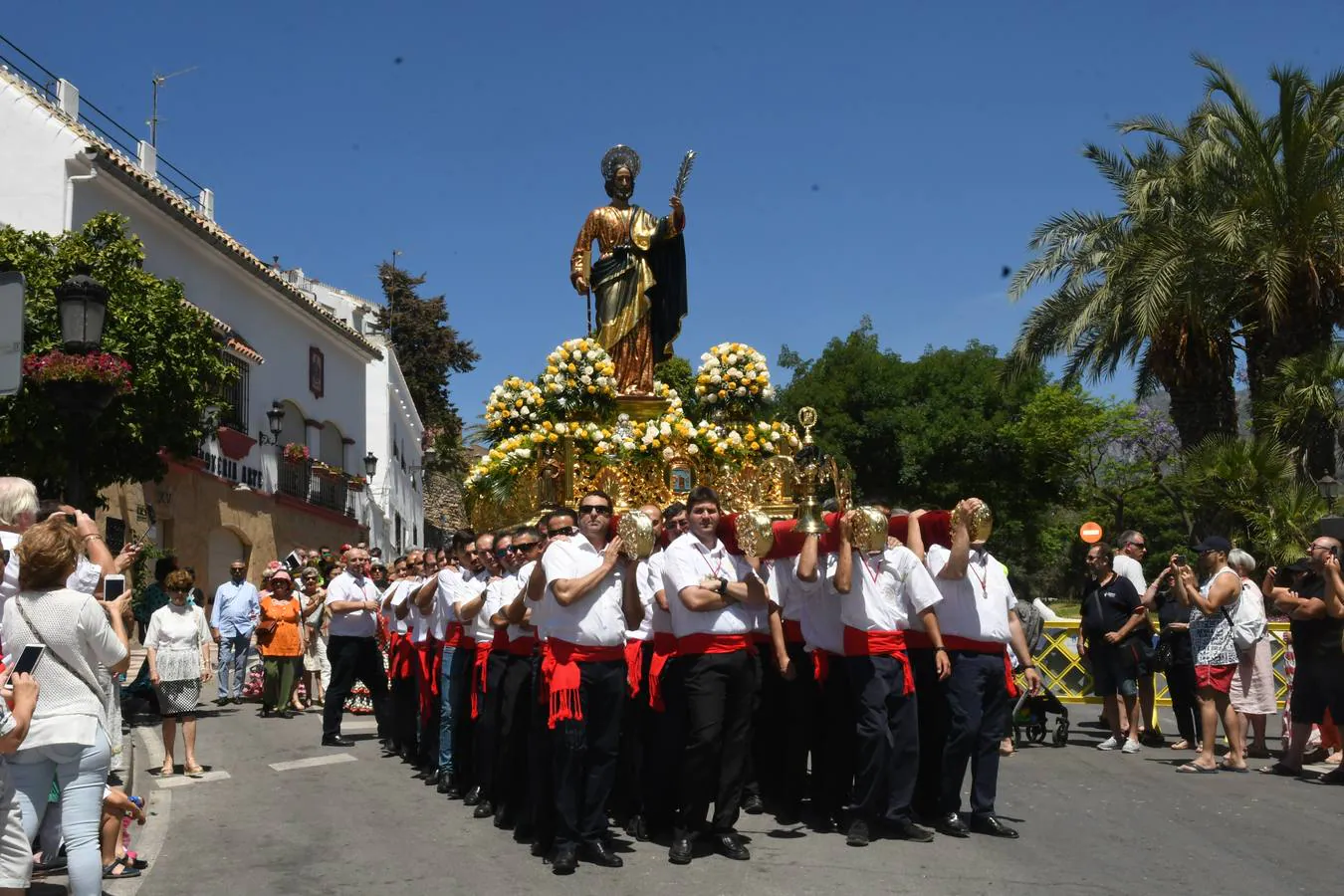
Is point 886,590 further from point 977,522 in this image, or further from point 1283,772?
point 1283,772

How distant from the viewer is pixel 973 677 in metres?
7.76

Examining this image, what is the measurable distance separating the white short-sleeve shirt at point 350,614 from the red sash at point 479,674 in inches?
127

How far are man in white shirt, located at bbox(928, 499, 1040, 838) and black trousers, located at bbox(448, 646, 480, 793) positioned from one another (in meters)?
3.36

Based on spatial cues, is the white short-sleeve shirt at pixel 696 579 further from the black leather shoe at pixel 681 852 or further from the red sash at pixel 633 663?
the black leather shoe at pixel 681 852

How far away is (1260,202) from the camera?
1908cm

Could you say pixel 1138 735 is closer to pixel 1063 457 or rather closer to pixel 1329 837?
pixel 1329 837

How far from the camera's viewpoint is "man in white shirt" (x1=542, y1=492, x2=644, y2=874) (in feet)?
22.7

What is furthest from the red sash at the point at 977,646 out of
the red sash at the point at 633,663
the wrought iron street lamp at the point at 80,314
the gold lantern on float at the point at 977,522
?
the wrought iron street lamp at the point at 80,314

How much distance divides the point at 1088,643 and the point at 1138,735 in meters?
1.09

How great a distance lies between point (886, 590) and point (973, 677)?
75 cm

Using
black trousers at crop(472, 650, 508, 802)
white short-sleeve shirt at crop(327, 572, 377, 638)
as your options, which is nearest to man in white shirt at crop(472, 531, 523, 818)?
black trousers at crop(472, 650, 508, 802)

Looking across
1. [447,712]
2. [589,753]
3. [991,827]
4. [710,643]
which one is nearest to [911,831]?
[991,827]

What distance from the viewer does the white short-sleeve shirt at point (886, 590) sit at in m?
7.49

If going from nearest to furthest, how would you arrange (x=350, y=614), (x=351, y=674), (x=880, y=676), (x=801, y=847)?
(x=801, y=847)
(x=880, y=676)
(x=350, y=614)
(x=351, y=674)
